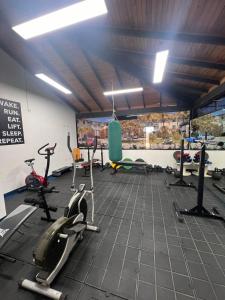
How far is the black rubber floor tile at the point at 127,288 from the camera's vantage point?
4.72 ft

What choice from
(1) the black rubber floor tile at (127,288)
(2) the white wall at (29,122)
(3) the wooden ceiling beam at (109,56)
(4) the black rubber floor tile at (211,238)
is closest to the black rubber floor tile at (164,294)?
(1) the black rubber floor tile at (127,288)

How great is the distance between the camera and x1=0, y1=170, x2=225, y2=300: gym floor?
4.88 feet

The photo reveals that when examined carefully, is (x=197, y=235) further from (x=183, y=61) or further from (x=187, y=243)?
(x=183, y=61)

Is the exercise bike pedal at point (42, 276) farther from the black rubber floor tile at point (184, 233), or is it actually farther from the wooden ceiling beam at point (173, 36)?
the wooden ceiling beam at point (173, 36)

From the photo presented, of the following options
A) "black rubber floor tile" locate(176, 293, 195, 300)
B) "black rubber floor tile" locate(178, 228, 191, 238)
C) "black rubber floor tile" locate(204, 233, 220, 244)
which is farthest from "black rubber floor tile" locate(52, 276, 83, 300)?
"black rubber floor tile" locate(204, 233, 220, 244)

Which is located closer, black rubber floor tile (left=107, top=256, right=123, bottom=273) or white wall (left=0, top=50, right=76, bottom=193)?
black rubber floor tile (left=107, top=256, right=123, bottom=273)

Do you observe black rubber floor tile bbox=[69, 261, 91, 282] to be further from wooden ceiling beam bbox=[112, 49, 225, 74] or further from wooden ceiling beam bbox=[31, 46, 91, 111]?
wooden ceiling beam bbox=[31, 46, 91, 111]

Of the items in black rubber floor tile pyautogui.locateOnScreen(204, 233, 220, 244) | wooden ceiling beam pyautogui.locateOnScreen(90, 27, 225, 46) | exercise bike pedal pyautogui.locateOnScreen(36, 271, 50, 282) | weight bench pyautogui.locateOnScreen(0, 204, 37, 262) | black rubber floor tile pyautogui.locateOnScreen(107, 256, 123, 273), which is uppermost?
wooden ceiling beam pyautogui.locateOnScreen(90, 27, 225, 46)

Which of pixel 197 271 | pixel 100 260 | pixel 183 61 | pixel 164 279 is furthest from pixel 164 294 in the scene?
pixel 183 61

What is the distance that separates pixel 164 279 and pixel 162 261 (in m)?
0.23

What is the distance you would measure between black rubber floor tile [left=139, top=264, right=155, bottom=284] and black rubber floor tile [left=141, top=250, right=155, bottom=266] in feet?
0.19

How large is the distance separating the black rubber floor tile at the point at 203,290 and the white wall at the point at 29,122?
169 inches

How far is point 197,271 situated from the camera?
168 cm

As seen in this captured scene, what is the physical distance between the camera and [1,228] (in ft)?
6.81
